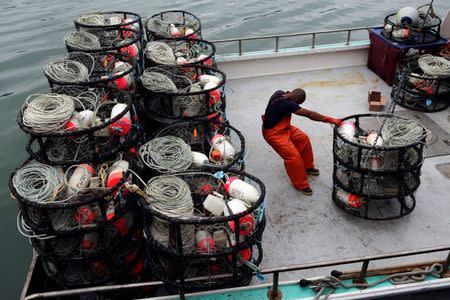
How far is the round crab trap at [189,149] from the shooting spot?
175 inches

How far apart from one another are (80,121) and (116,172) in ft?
2.29

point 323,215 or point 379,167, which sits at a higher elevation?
point 379,167

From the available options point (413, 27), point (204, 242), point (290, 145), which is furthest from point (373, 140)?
point (413, 27)

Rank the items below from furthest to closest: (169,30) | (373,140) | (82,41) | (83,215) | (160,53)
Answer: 1. (169,30)
2. (82,41)
3. (160,53)
4. (373,140)
5. (83,215)

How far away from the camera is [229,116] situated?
798 cm

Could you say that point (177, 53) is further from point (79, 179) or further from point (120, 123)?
point (79, 179)

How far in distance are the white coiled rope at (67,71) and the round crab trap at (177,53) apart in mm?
1131

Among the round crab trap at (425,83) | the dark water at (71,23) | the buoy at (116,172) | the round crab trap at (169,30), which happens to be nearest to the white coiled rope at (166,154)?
the buoy at (116,172)

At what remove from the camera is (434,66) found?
725 cm

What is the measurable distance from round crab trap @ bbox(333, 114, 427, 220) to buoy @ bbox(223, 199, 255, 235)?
5.41 feet

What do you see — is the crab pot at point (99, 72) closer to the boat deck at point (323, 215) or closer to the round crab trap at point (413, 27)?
the boat deck at point (323, 215)

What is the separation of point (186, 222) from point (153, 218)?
561mm

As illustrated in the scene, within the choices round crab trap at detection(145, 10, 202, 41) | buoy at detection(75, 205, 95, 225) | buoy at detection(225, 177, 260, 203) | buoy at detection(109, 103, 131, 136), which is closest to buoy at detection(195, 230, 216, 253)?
buoy at detection(225, 177, 260, 203)

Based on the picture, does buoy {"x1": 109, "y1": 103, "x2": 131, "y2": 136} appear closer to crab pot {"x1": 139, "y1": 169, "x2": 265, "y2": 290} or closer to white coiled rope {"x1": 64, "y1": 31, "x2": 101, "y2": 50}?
crab pot {"x1": 139, "y1": 169, "x2": 265, "y2": 290}
